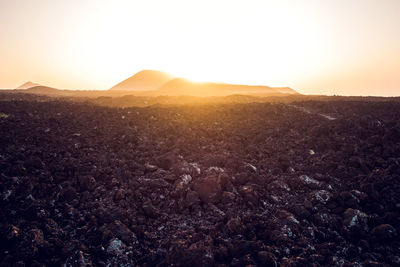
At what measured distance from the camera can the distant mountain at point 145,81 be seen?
84.3m

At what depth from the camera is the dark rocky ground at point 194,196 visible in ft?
12.3

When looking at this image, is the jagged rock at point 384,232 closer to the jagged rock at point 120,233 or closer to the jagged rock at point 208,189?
the jagged rock at point 208,189

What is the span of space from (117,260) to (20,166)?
356cm

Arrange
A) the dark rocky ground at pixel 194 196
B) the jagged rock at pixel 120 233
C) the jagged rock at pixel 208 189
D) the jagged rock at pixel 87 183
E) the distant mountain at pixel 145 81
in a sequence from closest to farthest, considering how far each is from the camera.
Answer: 1. the dark rocky ground at pixel 194 196
2. the jagged rock at pixel 120 233
3. the jagged rock at pixel 208 189
4. the jagged rock at pixel 87 183
5. the distant mountain at pixel 145 81

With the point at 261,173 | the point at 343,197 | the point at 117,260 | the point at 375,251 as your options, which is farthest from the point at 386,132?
the point at 117,260

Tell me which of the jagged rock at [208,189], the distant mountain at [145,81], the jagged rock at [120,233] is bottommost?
the jagged rock at [120,233]

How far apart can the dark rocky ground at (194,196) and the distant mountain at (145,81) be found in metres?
77.5

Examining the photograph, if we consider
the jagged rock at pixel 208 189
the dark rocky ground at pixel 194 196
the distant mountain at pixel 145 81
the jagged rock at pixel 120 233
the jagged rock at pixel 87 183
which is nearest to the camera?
the dark rocky ground at pixel 194 196

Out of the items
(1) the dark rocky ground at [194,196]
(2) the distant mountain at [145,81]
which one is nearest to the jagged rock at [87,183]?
(1) the dark rocky ground at [194,196]

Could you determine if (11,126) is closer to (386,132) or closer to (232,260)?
(232,260)

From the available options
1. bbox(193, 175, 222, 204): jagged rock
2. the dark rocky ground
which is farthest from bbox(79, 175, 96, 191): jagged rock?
bbox(193, 175, 222, 204): jagged rock

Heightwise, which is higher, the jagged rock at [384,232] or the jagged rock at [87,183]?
Answer: the jagged rock at [87,183]

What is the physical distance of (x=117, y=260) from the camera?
3639 mm

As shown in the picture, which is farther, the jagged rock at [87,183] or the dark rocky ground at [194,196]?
the jagged rock at [87,183]
